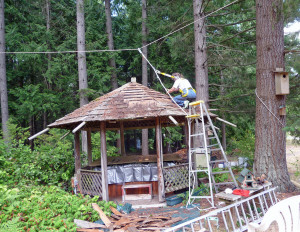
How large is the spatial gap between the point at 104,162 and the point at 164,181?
1896 mm

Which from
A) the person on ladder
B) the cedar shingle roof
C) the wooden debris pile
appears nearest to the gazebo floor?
the wooden debris pile

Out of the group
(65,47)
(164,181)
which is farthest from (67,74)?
(164,181)

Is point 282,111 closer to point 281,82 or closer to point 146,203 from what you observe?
point 281,82

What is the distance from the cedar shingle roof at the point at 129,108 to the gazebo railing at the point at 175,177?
1.67 m

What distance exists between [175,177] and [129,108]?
257cm

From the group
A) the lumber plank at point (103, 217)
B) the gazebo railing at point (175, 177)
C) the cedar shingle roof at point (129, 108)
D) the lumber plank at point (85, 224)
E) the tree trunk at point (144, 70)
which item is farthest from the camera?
the tree trunk at point (144, 70)

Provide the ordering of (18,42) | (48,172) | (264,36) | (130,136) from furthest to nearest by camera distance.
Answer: (130,136) < (18,42) < (48,172) < (264,36)

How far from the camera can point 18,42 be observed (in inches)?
587

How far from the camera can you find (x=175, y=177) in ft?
25.8

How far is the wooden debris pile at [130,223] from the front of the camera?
5.34 m

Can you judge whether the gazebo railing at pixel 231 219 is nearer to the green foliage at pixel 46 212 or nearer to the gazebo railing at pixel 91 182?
the green foliage at pixel 46 212

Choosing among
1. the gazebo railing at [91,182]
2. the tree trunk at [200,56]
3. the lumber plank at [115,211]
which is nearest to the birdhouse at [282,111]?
the tree trunk at [200,56]

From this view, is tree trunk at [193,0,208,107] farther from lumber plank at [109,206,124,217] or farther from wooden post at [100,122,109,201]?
lumber plank at [109,206,124,217]

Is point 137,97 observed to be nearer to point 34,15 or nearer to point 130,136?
point 34,15
